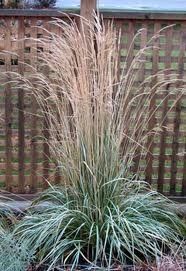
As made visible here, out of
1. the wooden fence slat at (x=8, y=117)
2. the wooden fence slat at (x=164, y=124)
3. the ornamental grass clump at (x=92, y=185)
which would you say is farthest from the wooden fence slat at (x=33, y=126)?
the wooden fence slat at (x=164, y=124)

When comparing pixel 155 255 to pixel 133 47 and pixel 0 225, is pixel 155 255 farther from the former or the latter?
pixel 133 47

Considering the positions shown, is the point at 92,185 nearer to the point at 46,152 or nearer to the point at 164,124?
the point at 46,152

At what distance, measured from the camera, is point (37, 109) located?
356 centimetres

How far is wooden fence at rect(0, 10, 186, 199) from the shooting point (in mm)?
3416

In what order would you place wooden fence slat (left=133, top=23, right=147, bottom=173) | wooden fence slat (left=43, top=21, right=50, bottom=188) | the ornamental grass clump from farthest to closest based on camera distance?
wooden fence slat (left=43, top=21, right=50, bottom=188) < wooden fence slat (left=133, top=23, right=147, bottom=173) < the ornamental grass clump

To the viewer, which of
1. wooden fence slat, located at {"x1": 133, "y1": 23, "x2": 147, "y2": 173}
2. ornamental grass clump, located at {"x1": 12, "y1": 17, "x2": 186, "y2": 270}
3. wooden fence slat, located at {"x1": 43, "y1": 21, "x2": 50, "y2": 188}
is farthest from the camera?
wooden fence slat, located at {"x1": 43, "y1": 21, "x2": 50, "y2": 188}

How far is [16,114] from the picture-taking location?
3.64 meters

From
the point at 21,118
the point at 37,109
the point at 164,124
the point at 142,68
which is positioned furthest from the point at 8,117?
the point at 164,124

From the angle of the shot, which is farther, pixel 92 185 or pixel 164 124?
pixel 164 124

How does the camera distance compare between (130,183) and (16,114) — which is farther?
(16,114)

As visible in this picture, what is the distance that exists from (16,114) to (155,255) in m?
1.46

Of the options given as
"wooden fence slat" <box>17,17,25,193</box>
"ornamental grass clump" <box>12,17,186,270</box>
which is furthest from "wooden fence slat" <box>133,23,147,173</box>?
"wooden fence slat" <box>17,17,25,193</box>

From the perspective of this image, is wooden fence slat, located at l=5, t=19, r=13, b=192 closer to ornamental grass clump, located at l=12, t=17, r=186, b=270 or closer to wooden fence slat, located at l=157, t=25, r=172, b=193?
ornamental grass clump, located at l=12, t=17, r=186, b=270

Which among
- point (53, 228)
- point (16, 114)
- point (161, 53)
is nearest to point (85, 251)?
point (53, 228)
